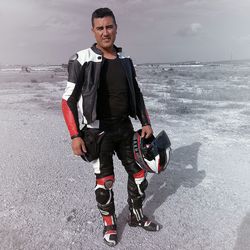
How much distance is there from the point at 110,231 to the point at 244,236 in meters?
1.44

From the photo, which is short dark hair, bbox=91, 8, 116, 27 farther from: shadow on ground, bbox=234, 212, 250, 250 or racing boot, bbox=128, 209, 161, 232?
shadow on ground, bbox=234, 212, 250, 250

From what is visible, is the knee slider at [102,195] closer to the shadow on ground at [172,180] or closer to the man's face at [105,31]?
the shadow on ground at [172,180]

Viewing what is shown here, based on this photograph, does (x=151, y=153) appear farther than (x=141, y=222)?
No

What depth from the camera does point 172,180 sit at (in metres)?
4.44

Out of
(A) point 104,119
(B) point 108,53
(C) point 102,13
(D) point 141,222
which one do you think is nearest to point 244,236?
(D) point 141,222

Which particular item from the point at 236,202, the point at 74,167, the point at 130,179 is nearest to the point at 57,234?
the point at 130,179

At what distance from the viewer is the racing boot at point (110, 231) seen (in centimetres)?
303

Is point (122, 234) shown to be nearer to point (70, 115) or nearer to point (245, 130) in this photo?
point (70, 115)

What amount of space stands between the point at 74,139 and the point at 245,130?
546 centimetres

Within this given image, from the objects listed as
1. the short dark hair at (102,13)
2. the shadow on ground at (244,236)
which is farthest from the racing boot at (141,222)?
the short dark hair at (102,13)

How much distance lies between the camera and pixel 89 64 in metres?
2.70

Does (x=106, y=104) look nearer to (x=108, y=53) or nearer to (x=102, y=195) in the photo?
(x=108, y=53)

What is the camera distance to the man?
2711 mm

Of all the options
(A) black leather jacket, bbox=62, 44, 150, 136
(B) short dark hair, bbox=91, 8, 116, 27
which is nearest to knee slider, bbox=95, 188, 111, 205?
(A) black leather jacket, bbox=62, 44, 150, 136
